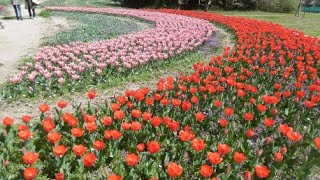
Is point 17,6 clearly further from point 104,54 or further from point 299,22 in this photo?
point 299,22

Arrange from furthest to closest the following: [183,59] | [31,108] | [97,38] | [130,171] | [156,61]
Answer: [97,38] → [183,59] → [156,61] → [31,108] → [130,171]

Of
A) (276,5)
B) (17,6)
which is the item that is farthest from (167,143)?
(276,5)

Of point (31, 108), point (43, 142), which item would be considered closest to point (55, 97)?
point (31, 108)

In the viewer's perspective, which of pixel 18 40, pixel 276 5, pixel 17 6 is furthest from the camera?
pixel 276 5

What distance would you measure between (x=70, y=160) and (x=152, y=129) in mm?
1356

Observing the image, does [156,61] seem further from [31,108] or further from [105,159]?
[105,159]

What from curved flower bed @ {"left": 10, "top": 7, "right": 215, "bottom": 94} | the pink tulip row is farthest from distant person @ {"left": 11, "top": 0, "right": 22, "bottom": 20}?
curved flower bed @ {"left": 10, "top": 7, "right": 215, "bottom": 94}

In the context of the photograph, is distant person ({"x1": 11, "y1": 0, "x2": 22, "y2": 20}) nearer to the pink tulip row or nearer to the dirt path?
the dirt path

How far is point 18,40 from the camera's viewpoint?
17125 millimetres

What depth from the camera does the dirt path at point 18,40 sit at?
12047 millimetres

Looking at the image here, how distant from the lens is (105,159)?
541 centimetres

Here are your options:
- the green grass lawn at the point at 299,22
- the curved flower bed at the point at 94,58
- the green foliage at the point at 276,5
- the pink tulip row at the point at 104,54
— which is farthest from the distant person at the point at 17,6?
the green foliage at the point at 276,5

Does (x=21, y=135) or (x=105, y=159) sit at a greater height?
(x=21, y=135)

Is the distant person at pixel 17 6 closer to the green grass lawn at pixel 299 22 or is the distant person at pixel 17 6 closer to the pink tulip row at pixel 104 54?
the pink tulip row at pixel 104 54
